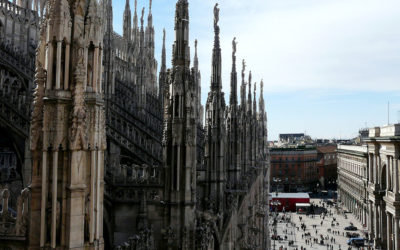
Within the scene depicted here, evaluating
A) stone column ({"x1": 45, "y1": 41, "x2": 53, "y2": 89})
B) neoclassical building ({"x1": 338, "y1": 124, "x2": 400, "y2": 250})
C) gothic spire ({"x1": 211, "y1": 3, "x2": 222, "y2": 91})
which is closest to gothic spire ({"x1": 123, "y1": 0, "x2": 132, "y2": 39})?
gothic spire ({"x1": 211, "y1": 3, "x2": 222, "y2": 91})

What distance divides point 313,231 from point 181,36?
49772mm

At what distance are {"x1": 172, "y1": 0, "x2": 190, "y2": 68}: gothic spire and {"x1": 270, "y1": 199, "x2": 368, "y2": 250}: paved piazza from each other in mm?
37193

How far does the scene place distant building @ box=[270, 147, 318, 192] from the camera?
9775 cm

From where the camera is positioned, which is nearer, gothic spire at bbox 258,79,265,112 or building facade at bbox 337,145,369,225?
gothic spire at bbox 258,79,265,112

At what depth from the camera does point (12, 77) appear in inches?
861

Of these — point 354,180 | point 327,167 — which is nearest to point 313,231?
point 354,180

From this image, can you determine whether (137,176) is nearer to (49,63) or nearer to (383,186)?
(49,63)

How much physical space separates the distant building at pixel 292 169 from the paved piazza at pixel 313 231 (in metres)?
23.7

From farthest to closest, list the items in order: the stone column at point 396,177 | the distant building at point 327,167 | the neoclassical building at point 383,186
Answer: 1. the distant building at point 327,167
2. the neoclassical building at point 383,186
3. the stone column at point 396,177

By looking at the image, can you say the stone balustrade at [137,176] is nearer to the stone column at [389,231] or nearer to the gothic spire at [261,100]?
the gothic spire at [261,100]

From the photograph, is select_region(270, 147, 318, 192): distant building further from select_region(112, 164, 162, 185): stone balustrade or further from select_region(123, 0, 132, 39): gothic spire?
select_region(112, 164, 162, 185): stone balustrade

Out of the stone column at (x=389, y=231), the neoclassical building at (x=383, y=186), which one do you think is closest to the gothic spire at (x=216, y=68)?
the neoclassical building at (x=383, y=186)

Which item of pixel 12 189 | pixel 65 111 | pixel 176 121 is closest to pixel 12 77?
pixel 12 189

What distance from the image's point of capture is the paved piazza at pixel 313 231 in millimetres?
47500
